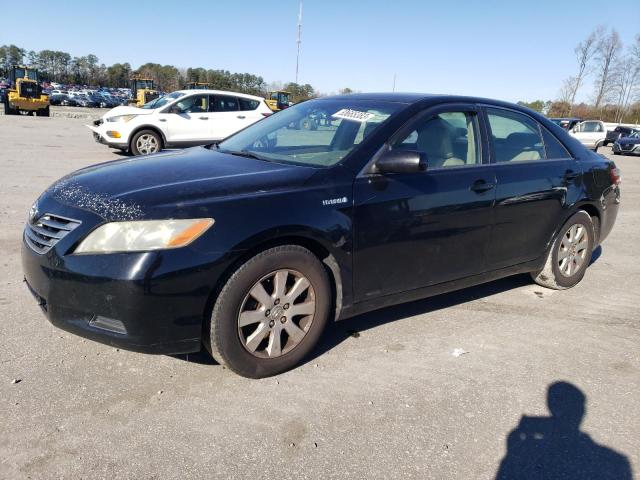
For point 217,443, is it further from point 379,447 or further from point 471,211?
point 471,211

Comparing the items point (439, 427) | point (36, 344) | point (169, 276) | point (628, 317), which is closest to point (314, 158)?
point (169, 276)

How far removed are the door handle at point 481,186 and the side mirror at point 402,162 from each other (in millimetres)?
713

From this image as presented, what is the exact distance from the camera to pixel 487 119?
4.08m

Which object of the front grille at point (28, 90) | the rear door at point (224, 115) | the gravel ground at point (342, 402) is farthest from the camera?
the front grille at point (28, 90)

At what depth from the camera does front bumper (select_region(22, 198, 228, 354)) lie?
8.48 feet

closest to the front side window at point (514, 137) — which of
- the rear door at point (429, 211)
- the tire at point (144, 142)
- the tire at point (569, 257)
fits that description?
the rear door at point (429, 211)

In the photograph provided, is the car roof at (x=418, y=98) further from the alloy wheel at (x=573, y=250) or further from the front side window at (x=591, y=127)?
the front side window at (x=591, y=127)

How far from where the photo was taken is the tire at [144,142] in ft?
42.0

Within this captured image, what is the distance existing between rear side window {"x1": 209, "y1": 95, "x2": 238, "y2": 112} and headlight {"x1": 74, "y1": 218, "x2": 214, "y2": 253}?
38.1 feet

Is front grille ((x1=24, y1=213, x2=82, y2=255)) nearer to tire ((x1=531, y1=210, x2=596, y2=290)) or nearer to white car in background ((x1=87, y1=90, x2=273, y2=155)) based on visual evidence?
tire ((x1=531, y1=210, x2=596, y2=290))

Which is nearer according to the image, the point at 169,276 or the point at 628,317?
the point at 169,276

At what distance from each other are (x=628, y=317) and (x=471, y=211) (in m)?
1.78

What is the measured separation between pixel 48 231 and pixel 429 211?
2.29 metres

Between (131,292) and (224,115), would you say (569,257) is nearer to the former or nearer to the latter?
(131,292)
